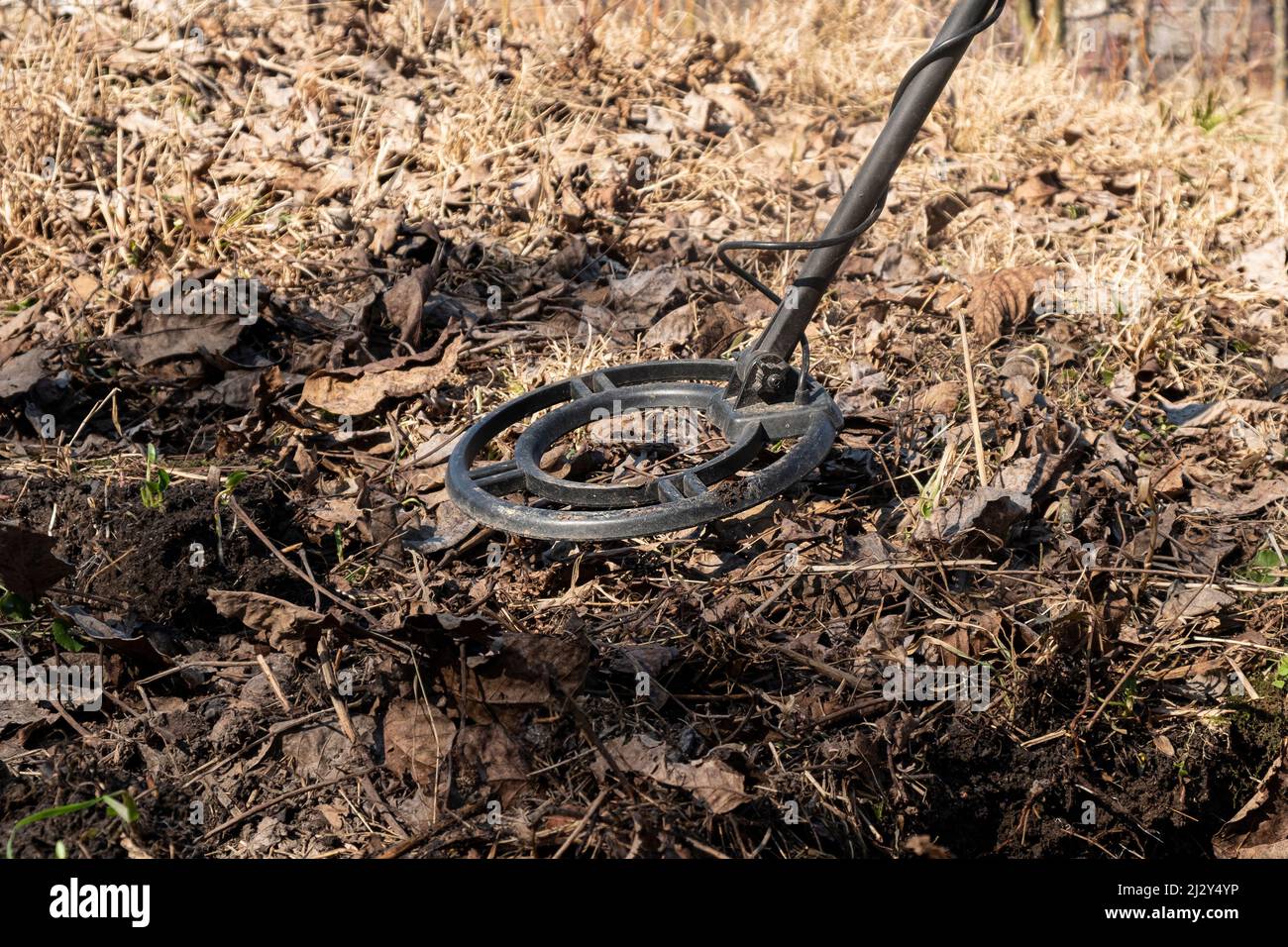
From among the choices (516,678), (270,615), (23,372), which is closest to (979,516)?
(516,678)

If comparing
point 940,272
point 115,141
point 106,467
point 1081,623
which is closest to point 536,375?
point 106,467

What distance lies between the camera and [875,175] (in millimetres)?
2553

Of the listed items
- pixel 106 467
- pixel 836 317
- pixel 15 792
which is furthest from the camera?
pixel 836 317

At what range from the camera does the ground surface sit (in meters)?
2.20

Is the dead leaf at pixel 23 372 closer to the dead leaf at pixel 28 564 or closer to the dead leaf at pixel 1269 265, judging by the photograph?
the dead leaf at pixel 28 564

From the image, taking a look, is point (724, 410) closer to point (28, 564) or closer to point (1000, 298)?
point (1000, 298)

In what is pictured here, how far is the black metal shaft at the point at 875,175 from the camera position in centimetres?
243

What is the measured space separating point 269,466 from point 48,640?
809 mm

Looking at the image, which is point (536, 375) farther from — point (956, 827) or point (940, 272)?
point (956, 827)

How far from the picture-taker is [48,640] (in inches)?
97.2

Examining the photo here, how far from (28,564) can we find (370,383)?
1185mm

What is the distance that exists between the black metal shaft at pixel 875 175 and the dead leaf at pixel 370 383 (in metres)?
1.10

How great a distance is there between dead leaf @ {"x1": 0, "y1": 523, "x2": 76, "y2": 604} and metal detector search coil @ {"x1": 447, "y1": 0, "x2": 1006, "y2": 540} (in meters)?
0.83

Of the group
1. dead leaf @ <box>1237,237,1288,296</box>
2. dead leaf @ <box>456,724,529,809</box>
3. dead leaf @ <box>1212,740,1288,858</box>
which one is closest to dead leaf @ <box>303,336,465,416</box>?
dead leaf @ <box>456,724,529,809</box>
